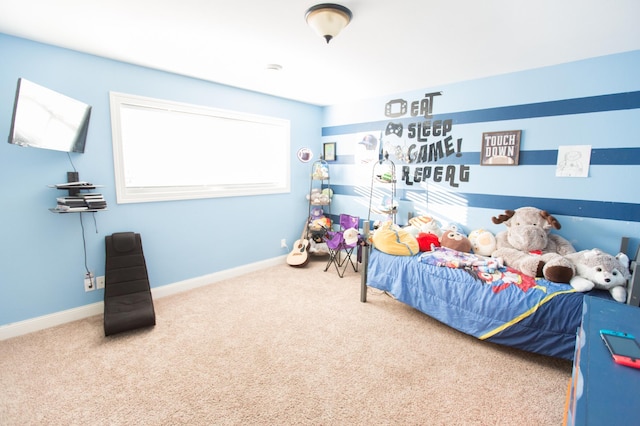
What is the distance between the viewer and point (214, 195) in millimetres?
3531

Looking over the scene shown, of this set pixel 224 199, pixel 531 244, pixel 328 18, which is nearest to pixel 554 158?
pixel 531 244

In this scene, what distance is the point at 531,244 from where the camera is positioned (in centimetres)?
254

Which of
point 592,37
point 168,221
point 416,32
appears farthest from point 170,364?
point 592,37

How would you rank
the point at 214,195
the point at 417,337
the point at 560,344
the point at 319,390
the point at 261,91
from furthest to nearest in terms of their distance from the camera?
the point at 261,91 → the point at 214,195 → the point at 417,337 → the point at 560,344 → the point at 319,390

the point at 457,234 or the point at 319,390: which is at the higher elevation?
the point at 457,234

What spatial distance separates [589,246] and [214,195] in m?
3.77

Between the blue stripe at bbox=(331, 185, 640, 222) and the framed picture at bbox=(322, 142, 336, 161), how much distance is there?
1929mm

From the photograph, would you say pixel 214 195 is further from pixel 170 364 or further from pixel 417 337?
pixel 417 337

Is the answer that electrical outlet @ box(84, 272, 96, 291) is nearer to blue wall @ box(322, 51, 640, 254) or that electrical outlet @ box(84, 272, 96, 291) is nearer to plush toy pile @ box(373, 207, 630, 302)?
plush toy pile @ box(373, 207, 630, 302)

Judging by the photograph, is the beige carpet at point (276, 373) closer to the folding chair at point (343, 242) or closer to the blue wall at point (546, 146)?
the folding chair at point (343, 242)

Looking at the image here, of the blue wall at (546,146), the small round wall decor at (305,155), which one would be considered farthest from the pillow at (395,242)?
the small round wall decor at (305,155)

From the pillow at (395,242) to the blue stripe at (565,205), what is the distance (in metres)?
0.83

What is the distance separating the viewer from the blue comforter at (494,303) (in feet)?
6.70

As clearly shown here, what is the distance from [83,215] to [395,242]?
2918 mm
